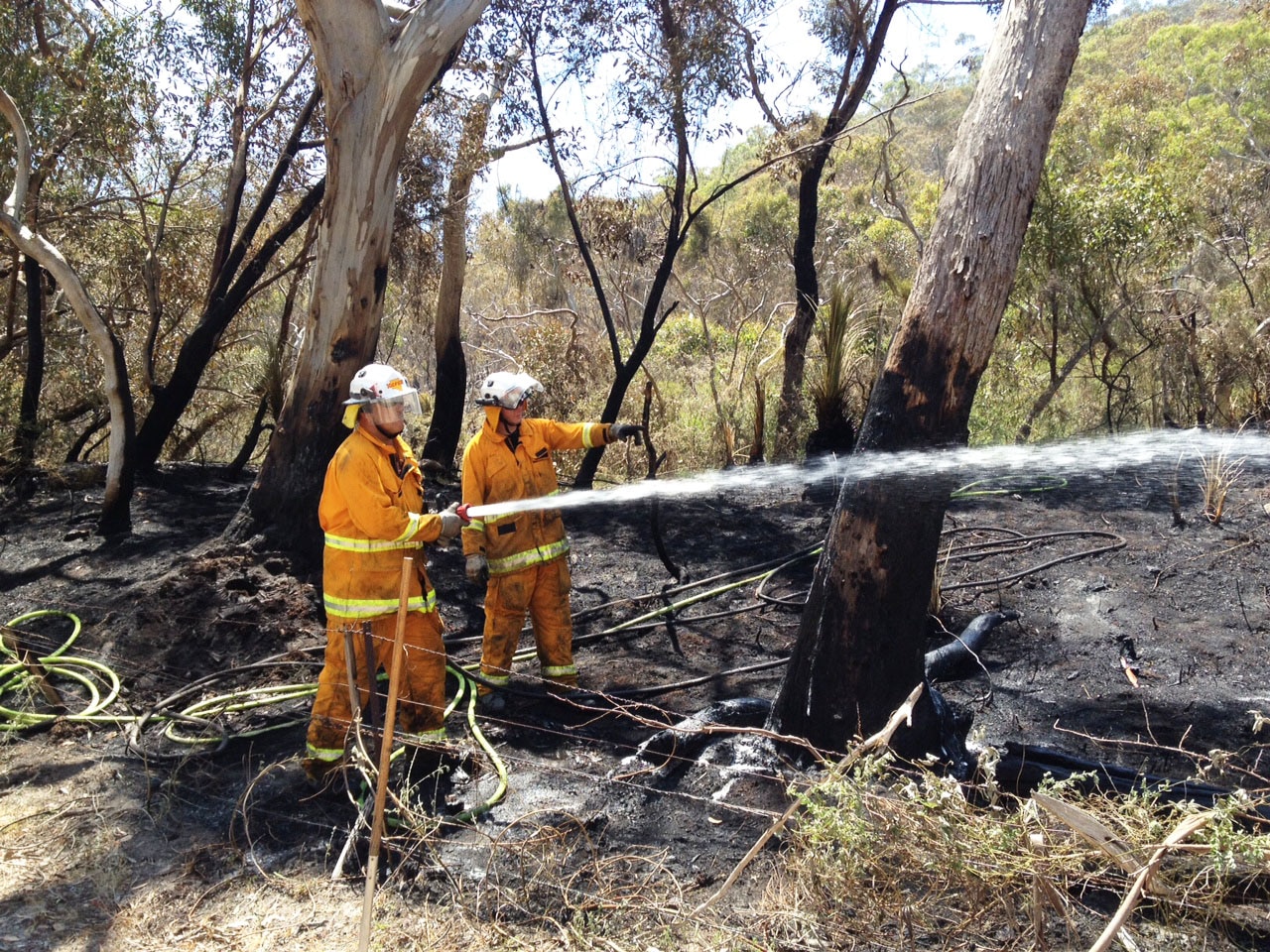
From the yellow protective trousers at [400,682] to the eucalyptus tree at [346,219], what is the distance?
2.94 meters

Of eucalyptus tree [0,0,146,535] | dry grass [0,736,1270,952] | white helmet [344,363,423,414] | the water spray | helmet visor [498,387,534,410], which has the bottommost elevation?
dry grass [0,736,1270,952]

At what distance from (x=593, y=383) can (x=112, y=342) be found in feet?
23.8

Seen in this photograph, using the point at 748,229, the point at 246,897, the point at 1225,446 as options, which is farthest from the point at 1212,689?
the point at 748,229

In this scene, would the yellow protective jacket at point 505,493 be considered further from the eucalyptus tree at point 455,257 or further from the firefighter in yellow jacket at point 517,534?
the eucalyptus tree at point 455,257

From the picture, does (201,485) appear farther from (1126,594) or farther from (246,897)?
(1126,594)

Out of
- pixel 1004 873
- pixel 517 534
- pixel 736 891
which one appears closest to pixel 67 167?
pixel 517 534

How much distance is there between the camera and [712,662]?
5.89 meters

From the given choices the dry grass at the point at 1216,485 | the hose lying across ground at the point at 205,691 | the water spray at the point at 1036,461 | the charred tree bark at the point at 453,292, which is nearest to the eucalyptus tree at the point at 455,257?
the charred tree bark at the point at 453,292

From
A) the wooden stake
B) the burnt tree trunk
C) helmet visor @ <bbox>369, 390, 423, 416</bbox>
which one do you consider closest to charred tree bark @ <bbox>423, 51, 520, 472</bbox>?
helmet visor @ <bbox>369, 390, 423, 416</bbox>

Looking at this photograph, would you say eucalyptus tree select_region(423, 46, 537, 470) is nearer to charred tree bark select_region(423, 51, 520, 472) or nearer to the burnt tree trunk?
charred tree bark select_region(423, 51, 520, 472)

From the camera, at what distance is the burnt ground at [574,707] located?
3.73 meters

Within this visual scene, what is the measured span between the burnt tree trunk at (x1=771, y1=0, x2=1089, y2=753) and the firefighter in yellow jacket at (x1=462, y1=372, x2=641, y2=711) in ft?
5.33

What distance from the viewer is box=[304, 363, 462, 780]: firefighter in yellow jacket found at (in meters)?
4.30

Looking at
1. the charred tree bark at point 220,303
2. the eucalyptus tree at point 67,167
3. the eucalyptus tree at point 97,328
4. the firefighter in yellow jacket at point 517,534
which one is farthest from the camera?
the charred tree bark at point 220,303
